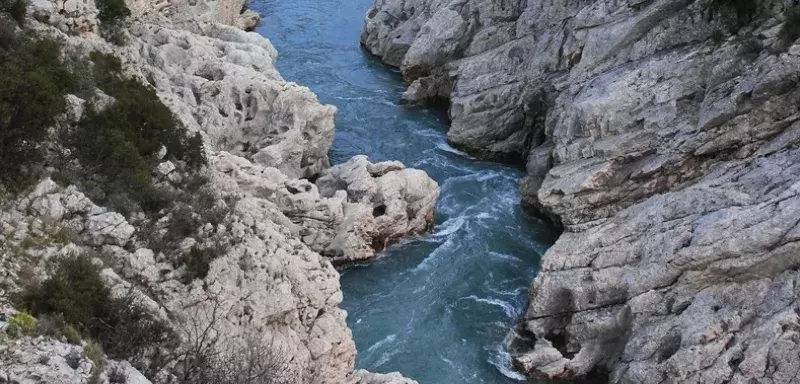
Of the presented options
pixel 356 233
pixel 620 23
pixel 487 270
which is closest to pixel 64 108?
pixel 356 233

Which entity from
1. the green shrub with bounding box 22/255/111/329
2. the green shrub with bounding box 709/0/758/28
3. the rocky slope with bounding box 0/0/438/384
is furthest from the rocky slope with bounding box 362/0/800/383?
the green shrub with bounding box 22/255/111/329

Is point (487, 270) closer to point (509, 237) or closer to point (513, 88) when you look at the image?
point (509, 237)

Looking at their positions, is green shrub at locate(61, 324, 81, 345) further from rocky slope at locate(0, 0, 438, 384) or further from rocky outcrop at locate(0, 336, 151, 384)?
rocky slope at locate(0, 0, 438, 384)

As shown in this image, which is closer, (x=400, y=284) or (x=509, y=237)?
(x=400, y=284)

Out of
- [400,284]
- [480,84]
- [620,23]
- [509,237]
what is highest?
[620,23]

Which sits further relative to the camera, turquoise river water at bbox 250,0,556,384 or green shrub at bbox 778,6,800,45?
green shrub at bbox 778,6,800,45

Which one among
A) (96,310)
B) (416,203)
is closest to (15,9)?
(96,310)

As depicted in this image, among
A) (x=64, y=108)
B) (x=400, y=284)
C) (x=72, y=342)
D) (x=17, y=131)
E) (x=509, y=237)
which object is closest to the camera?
(x=72, y=342)
